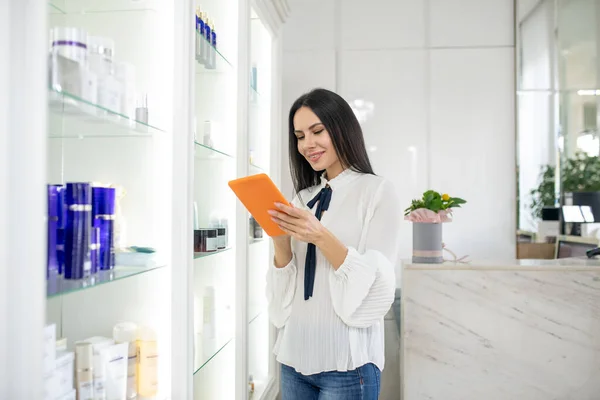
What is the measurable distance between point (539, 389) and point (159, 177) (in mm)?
2232

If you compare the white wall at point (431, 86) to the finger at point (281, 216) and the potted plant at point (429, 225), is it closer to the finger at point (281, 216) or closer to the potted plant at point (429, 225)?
the potted plant at point (429, 225)

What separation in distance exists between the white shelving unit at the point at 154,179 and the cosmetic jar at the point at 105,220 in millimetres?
40

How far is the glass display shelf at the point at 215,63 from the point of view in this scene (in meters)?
1.87

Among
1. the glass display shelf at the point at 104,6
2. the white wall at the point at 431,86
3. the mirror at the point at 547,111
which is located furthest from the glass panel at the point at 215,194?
the mirror at the point at 547,111

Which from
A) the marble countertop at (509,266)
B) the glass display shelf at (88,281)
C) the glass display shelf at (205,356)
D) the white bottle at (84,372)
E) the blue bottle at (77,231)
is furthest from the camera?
the marble countertop at (509,266)

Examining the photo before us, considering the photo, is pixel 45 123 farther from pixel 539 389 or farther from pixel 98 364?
pixel 539 389

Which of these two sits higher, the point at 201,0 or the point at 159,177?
the point at 201,0

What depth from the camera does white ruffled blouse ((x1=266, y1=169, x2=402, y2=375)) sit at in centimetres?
145

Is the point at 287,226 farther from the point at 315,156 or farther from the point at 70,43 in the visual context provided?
the point at 70,43

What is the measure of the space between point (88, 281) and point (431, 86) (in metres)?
3.21

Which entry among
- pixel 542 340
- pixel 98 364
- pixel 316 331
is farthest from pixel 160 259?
pixel 542 340

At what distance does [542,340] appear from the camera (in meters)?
2.62

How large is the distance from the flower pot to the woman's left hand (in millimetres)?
1428

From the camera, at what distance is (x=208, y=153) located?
6.61 feet
